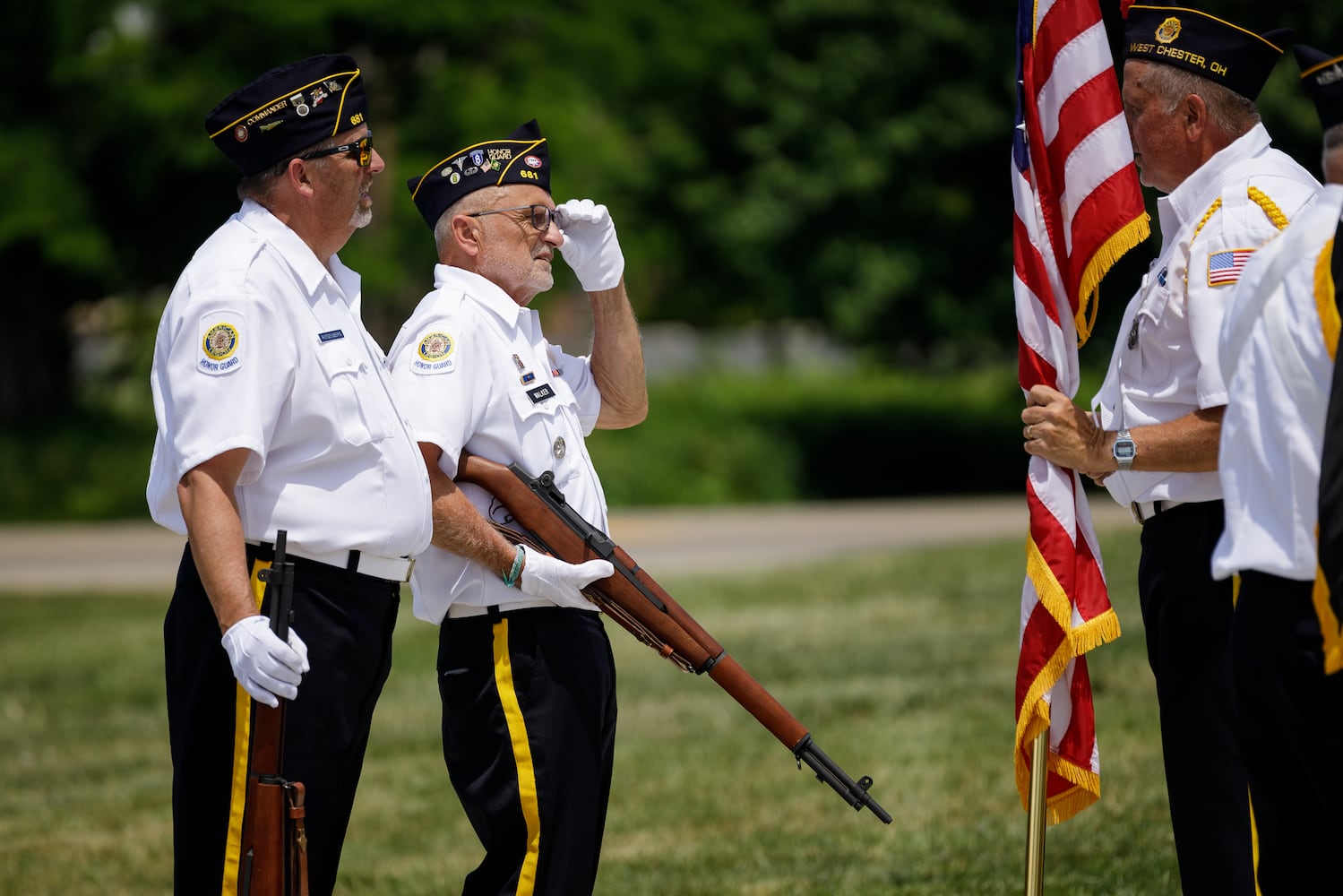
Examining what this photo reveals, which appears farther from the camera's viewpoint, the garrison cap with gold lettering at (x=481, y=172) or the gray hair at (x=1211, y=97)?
the garrison cap with gold lettering at (x=481, y=172)

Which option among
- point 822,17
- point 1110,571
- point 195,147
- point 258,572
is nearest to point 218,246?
point 258,572

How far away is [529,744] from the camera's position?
4027 mm

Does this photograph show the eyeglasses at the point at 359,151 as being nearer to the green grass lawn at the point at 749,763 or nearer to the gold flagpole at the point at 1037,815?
the gold flagpole at the point at 1037,815

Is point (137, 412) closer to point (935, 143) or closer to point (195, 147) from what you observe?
point (195, 147)

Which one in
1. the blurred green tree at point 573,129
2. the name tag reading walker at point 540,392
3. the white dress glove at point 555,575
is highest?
the blurred green tree at point 573,129

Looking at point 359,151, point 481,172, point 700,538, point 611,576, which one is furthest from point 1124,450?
point 700,538

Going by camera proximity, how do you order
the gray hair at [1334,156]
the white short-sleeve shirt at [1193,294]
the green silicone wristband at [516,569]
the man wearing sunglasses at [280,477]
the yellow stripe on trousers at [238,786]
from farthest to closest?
the green silicone wristband at [516,569] < the white short-sleeve shirt at [1193,294] < the yellow stripe on trousers at [238,786] < the man wearing sunglasses at [280,477] < the gray hair at [1334,156]

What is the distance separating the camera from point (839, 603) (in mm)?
12430

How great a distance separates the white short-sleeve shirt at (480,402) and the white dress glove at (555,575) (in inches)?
3.3

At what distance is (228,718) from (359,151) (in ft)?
4.66

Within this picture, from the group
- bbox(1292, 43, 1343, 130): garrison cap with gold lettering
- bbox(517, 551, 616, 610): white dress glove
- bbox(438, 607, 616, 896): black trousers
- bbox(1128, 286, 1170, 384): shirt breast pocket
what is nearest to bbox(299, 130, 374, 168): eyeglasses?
bbox(517, 551, 616, 610): white dress glove

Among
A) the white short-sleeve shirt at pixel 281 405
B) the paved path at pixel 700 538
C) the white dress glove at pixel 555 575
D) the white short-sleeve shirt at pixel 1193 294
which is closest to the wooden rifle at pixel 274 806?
the white short-sleeve shirt at pixel 281 405

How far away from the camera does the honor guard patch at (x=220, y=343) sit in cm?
357

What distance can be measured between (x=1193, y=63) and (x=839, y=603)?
8.55 metres
